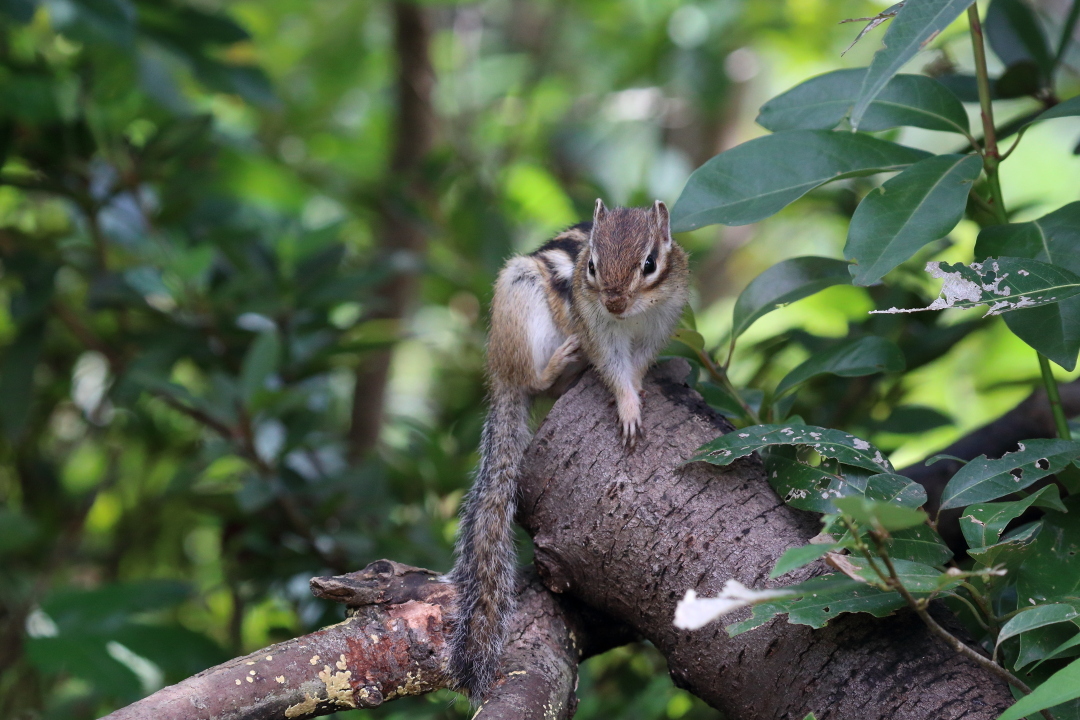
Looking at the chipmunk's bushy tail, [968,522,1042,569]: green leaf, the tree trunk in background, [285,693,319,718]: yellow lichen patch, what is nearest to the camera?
[968,522,1042,569]: green leaf

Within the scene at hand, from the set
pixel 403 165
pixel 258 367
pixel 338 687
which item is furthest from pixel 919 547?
pixel 403 165

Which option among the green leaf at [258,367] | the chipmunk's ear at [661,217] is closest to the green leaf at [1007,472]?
the chipmunk's ear at [661,217]

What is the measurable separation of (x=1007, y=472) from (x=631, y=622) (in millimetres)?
500

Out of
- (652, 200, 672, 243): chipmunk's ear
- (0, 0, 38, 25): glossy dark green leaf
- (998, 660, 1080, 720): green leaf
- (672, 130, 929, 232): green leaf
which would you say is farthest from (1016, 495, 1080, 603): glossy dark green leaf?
(0, 0, 38, 25): glossy dark green leaf

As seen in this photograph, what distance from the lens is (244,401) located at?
1.80 metres

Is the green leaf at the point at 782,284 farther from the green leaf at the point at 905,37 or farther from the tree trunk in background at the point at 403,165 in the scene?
the tree trunk in background at the point at 403,165

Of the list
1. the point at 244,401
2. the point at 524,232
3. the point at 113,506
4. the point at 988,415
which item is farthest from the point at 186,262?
the point at 988,415

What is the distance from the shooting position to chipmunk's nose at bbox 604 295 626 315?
1368 mm

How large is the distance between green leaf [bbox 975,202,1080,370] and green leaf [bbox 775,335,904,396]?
0.18 m

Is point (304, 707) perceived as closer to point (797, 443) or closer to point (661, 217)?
point (797, 443)

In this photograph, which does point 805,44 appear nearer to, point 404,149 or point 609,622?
point 404,149

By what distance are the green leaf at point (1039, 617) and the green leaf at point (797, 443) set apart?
0.75 ft

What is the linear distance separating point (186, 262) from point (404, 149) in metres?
1.36

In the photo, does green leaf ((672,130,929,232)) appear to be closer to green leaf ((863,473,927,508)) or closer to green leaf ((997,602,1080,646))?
green leaf ((863,473,927,508))
